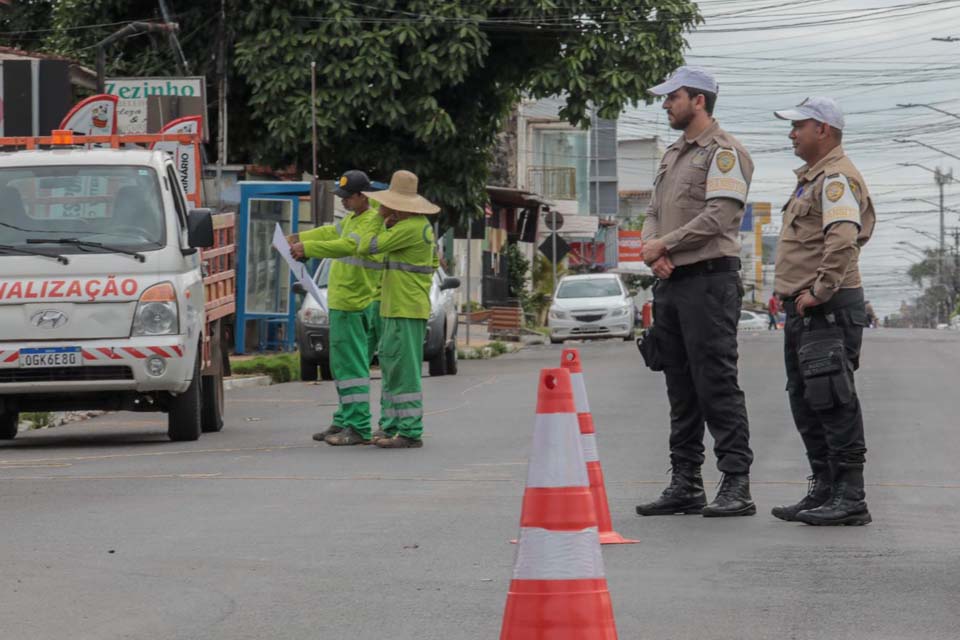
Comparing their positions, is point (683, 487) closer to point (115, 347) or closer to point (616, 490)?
point (616, 490)

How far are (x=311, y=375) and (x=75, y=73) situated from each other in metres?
8.06

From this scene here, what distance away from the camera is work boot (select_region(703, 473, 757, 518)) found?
8.62m

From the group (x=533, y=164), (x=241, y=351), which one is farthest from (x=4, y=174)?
(x=533, y=164)

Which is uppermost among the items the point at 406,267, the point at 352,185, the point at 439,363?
the point at 352,185

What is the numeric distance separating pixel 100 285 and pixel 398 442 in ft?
7.76

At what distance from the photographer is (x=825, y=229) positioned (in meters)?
8.37

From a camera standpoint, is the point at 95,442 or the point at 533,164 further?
the point at 533,164

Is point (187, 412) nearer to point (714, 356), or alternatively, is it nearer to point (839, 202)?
point (714, 356)

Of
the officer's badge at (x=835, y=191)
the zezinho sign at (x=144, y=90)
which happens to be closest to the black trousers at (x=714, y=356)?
the officer's badge at (x=835, y=191)

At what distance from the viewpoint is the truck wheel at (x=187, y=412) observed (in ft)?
43.8

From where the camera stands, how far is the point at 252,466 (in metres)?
11.4

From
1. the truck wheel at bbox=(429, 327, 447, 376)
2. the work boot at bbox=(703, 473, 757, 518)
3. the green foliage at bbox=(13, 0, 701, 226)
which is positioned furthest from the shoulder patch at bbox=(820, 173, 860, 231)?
the green foliage at bbox=(13, 0, 701, 226)

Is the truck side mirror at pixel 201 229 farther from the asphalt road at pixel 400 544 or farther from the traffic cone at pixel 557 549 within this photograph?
the traffic cone at pixel 557 549

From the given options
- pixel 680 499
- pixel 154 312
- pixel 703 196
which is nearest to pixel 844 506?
pixel 680 499
